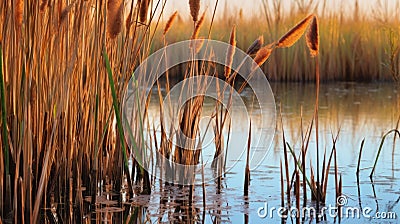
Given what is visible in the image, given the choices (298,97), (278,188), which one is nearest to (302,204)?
(278,188)

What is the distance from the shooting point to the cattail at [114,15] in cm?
223

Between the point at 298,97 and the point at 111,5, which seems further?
the point at 298,97

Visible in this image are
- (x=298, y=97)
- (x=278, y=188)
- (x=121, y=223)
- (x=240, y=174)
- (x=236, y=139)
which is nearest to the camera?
(x=121, y=223)

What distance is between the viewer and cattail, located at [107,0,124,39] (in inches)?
87.7

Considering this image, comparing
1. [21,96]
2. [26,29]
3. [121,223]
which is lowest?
[121,223]

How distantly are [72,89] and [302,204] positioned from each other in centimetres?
89

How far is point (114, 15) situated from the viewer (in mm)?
2238

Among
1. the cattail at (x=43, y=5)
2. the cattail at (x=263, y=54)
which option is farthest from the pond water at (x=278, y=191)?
the cattail at (x=43, y=5)

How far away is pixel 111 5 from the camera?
2227 millimetres

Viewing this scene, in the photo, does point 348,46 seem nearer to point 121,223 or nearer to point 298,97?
point 298,97

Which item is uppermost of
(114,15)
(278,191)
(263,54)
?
(114,15)

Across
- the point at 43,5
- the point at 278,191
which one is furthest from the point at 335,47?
the point at 43,5

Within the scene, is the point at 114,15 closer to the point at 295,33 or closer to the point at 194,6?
the point at 194,6

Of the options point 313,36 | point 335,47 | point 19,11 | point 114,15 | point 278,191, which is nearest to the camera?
point 19,11
